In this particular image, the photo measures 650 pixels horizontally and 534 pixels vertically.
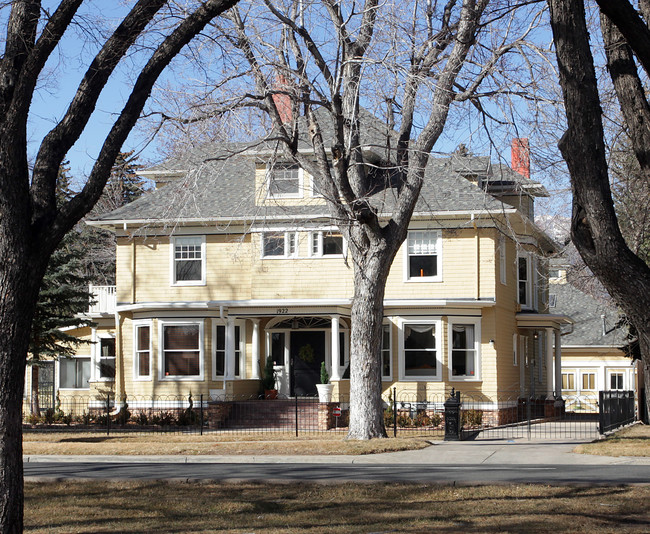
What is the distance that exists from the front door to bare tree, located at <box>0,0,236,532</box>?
2250cm

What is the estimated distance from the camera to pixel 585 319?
48.7 metres

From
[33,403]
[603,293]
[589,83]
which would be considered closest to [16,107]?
[589,83]

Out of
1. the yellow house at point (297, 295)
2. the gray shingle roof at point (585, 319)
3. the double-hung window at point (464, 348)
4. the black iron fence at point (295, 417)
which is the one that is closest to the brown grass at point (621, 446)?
the black iron fence at point (295, 417)

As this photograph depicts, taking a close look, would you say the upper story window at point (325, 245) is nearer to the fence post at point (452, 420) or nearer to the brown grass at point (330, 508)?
the fence post at point (452, 420)

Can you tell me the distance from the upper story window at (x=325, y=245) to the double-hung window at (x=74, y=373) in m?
11.5

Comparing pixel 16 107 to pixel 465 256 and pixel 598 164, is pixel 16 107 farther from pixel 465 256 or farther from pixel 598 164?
pixel 465 256

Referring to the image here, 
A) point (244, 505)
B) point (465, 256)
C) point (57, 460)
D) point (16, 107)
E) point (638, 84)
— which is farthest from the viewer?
point (465, 256)

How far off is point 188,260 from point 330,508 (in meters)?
20.8

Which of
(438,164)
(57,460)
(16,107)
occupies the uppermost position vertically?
(438,164)

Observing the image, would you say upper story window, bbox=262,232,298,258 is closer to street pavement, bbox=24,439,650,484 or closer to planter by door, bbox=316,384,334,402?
planter by door, bbox=316,384,334,402

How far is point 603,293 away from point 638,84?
28.6m

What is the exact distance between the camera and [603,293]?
36.7 meters

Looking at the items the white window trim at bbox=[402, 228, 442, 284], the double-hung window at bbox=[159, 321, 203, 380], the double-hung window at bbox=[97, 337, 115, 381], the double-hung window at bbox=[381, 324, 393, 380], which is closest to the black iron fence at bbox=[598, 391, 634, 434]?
the white window trim at bbox=[402, 228, 442, 284]

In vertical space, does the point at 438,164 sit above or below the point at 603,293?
above
